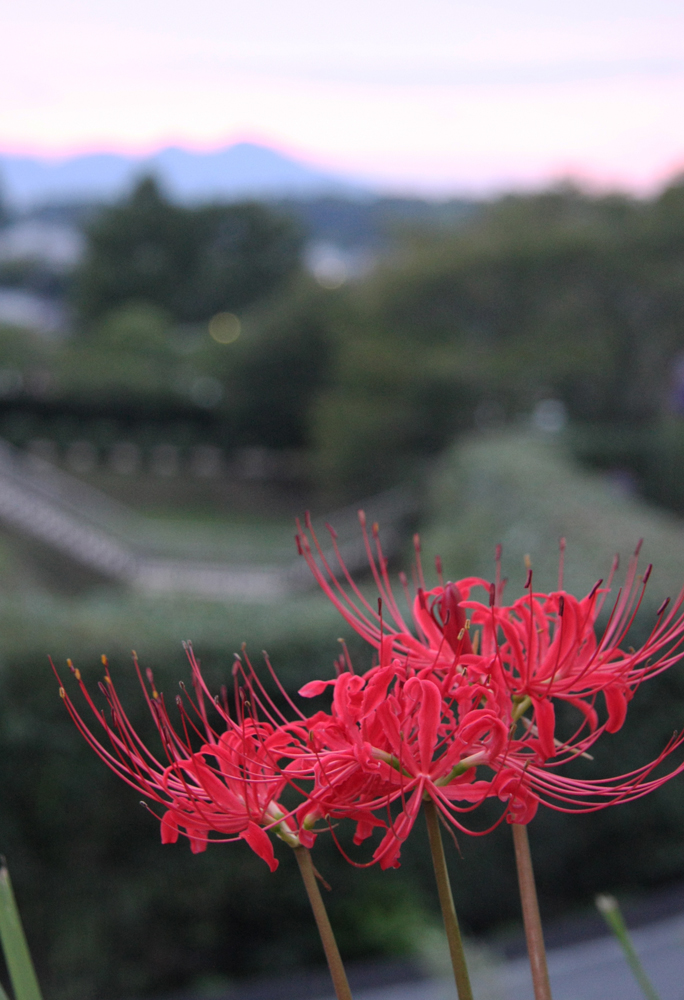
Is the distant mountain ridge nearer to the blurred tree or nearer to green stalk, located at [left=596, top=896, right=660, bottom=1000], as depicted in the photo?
the blurred tree

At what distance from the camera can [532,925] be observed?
757 millimetres

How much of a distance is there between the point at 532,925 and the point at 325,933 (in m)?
0.19

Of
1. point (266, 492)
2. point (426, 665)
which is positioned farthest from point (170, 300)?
point (426, 665)

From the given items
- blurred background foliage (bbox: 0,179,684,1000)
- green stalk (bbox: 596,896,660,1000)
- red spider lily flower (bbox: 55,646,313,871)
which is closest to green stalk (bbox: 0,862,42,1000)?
red spider lily flower (bbox: 55,646,313,871)

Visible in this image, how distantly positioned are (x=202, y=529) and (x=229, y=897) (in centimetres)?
1585

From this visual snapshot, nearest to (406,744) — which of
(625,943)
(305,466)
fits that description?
(625,943)

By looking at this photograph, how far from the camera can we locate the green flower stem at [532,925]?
0.74 metres

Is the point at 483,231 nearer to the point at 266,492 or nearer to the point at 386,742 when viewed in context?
the point at 266,492

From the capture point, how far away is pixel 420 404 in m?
17.1

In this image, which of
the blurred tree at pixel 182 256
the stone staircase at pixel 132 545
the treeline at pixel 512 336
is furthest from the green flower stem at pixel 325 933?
the blurred tree at pixel 182 256

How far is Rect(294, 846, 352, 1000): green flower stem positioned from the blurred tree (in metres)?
36.9

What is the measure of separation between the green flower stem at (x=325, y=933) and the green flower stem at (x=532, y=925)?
0.16 meters

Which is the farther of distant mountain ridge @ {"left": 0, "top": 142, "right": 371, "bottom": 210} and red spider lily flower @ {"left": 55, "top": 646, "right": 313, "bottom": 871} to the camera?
distant mountain ridge @ {"left": 0, "top": 142, "right": 371, "bottom": 210}

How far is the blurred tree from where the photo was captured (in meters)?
35.8
